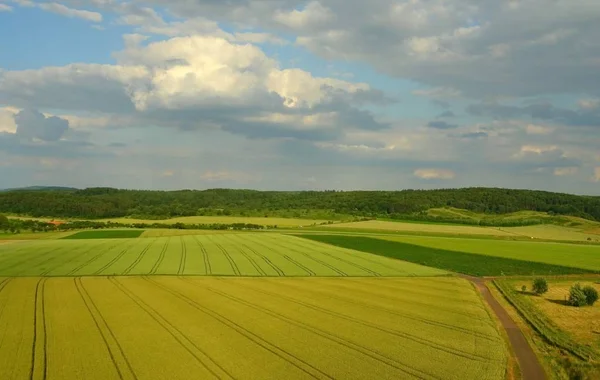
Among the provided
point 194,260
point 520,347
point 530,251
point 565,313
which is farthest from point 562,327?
point 530,251

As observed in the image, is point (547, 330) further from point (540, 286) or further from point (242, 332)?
point (242, 332)

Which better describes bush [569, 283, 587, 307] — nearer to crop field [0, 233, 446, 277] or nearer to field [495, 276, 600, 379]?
field [495, 276, 600, 379]

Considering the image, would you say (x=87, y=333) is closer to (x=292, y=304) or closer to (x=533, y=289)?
(x=292, y=304)

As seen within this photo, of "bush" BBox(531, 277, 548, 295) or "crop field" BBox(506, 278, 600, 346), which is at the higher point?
"bush" BBox(531, 277, 548, 295)

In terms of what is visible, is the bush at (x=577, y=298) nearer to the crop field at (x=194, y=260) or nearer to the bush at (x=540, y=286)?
the bush at (x=540, y=286)

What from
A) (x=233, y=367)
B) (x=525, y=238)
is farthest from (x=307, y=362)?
(x=525, y=238)

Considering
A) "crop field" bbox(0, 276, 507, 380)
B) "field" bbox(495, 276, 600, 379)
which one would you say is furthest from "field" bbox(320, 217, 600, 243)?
"crop field" bbox(0, 276, 507, 380)
